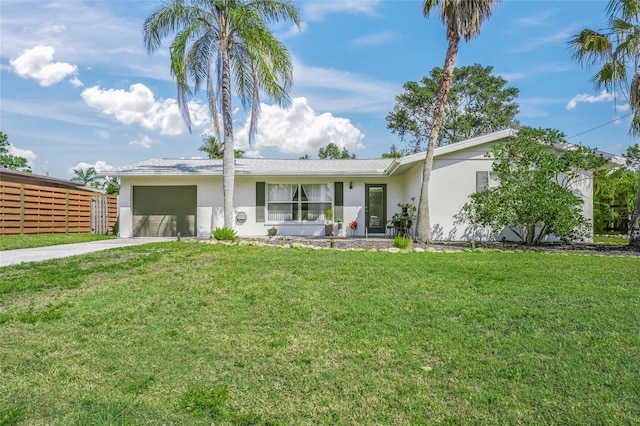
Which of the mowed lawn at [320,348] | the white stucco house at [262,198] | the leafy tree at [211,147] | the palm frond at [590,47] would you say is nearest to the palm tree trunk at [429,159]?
the white stucco house at [262,198]

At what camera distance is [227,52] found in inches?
438

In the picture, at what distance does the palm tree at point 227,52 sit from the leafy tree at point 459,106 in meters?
18.4

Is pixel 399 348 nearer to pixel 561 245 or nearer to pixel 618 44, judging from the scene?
pixel 561 245

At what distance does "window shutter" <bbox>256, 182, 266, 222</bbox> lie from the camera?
13.7 m

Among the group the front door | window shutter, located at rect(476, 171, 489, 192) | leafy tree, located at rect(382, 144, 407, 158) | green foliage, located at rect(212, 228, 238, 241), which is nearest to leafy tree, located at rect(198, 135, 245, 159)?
leafy tree, located at rect(382, 144, 407, 158)

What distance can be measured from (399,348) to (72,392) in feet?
8.47

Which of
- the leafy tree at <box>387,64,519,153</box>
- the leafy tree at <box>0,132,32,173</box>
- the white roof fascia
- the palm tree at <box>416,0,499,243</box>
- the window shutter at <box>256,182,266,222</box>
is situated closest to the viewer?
the palm tree at <box>416,0,499,243</box>

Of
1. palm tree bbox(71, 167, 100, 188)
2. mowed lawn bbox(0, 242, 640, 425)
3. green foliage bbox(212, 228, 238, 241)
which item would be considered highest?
palm tree bbox(71, 167, 100, 188)

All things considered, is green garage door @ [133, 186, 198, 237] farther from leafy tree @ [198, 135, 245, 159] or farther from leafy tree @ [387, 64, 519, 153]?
leafy tree @ [387, 64, 519, 153]

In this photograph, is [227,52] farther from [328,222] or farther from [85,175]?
[85,175]

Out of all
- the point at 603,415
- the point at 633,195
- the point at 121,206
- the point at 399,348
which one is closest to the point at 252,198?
the point at 121,206

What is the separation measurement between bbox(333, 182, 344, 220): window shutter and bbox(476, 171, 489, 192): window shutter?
14.9ft

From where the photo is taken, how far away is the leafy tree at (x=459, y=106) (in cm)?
2725

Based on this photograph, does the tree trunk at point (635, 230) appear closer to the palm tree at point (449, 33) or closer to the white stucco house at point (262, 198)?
the palm tree at point (449, 33)
